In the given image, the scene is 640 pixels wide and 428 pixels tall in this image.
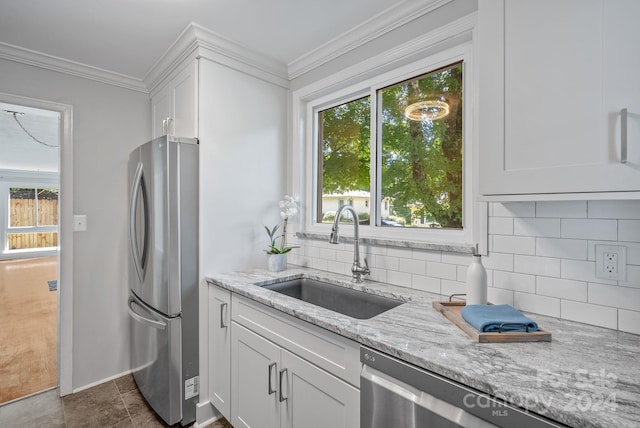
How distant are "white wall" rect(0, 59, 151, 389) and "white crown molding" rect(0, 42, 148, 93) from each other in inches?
1.5

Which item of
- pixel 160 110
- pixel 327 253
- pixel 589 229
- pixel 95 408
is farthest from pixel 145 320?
pixel 589 229

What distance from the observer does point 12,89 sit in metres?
2.02

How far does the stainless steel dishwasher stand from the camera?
73cm

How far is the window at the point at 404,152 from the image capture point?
1.60m

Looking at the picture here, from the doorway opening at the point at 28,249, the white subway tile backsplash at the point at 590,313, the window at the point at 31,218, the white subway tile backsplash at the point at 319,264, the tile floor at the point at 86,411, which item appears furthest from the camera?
the window at the point at 31,218

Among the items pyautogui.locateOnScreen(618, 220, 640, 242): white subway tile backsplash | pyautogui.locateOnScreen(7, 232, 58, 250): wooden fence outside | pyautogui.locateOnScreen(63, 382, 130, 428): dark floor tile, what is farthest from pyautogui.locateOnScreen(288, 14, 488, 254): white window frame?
pyautogui.locateOnScreen(7, 232, 58, 250): wooden fence outside

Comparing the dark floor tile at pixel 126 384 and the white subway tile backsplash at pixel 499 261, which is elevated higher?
the white subway tile backsplash at pixel 499 261

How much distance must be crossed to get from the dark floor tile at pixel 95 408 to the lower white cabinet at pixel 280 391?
2.86 feet

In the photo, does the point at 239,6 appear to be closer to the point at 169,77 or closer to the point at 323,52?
the point at 323,52

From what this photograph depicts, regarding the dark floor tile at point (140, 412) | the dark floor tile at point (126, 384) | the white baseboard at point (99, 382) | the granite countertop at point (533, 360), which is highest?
the granite countertop at point (533, 360)

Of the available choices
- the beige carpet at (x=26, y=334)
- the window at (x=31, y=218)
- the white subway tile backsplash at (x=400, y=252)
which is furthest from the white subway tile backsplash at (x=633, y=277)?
the window at (x=31, y=218)

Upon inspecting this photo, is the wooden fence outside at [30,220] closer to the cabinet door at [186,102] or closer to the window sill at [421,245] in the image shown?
the cabinet door at [186,102]

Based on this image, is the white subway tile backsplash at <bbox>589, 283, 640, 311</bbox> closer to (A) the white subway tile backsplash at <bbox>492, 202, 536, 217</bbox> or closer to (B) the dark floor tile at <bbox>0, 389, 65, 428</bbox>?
(A) the white subway tile backsplash at <bbox>492, 202, 536, 217</bbox>

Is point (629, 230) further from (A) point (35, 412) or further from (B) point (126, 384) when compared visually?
(A) point (35, 412)
